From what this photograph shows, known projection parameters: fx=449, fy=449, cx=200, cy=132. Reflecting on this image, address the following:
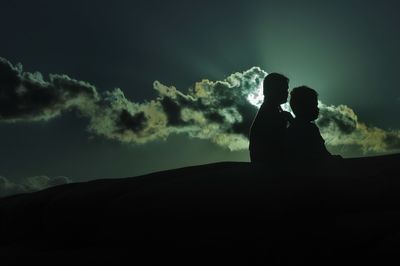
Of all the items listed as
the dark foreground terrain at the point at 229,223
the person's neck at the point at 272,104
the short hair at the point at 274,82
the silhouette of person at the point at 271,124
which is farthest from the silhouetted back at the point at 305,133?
the dark foreground terrain at the point at 229,223

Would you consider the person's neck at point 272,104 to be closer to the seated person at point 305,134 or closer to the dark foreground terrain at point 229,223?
the seated person at point 305,134

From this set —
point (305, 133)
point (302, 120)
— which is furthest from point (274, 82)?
point (305, 133)

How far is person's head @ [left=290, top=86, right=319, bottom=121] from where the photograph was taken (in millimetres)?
8766

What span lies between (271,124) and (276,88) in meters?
0.73

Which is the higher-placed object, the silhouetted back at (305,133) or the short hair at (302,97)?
the short hair at (302,97)

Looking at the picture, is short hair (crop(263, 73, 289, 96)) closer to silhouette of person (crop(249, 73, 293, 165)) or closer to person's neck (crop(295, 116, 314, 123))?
silhouette of person (crop(249, 73, 293, 165))

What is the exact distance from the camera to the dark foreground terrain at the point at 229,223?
15.5ft

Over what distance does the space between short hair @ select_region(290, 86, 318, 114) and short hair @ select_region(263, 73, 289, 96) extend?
0.51 metres

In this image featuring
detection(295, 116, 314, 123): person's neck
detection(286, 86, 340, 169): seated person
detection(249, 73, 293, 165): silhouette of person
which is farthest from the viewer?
detection(295, 116, 314, 123): person's neck

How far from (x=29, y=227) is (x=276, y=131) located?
4407 mm

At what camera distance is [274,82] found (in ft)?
27.3

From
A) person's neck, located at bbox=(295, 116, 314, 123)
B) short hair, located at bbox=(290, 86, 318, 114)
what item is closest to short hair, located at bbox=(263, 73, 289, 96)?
short hair, located at bbox=(290, 86, 318, 114)

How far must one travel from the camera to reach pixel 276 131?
8.00m

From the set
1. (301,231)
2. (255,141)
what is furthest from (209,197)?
(255,141)
